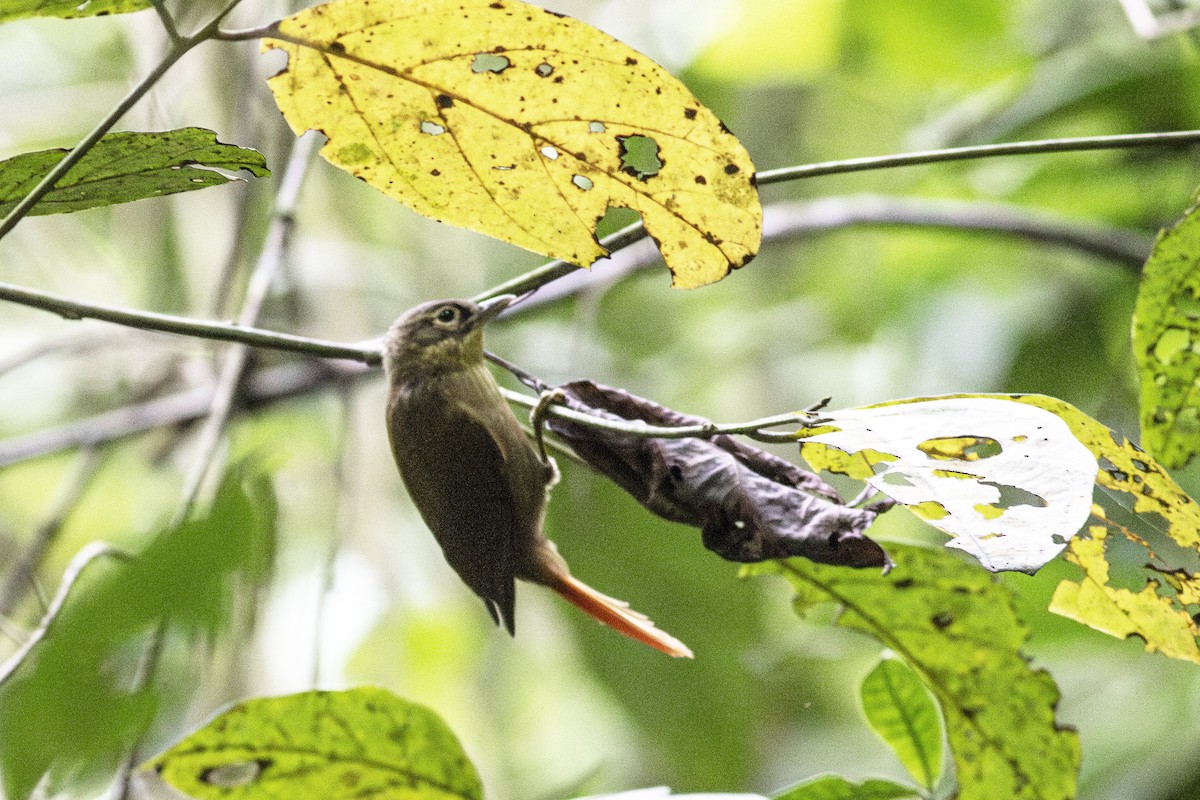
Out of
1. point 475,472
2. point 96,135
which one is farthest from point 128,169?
point 475,472

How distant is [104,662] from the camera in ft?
1.43

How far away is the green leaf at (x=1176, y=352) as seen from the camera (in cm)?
77

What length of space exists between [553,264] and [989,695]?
47 centimetres

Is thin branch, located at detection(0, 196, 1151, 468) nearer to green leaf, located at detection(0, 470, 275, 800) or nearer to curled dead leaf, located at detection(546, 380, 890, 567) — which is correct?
curled dead leaf, located at detection(546, 380, 890, 567)

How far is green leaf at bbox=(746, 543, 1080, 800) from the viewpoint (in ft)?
2.76

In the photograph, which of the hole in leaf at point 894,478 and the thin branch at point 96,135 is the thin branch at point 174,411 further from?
the thin branch at point 96,135

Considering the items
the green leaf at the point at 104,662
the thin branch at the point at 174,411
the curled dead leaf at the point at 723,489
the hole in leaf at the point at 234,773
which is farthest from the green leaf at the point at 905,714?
the thin branch at the point at 174,411

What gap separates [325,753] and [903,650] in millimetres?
447

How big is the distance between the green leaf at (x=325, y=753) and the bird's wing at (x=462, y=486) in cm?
11

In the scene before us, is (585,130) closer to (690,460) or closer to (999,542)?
(690,460)

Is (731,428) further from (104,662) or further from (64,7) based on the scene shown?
(64,7)

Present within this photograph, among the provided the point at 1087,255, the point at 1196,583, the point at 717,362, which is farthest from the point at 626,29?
the point at 1196,583

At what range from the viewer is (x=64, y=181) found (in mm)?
654

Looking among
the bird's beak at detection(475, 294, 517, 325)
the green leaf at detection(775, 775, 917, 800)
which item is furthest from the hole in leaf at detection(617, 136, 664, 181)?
the green leaf at detection(775, 775, 917, 800)
